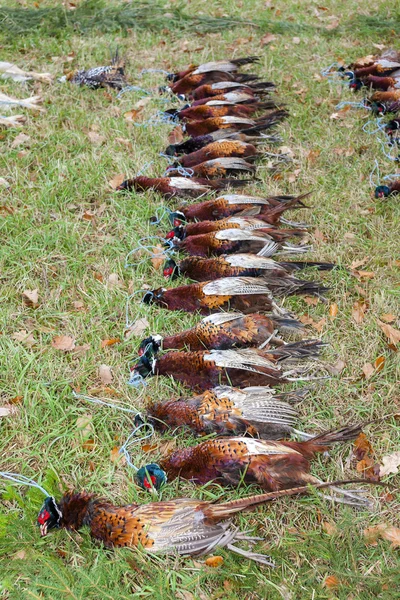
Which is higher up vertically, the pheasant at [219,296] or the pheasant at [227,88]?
the pheasant at [227,88]

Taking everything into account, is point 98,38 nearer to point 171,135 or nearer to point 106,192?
point 171,135

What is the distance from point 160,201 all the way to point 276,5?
16.2 ft

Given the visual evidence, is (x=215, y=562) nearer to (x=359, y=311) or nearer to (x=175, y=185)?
(x=359, y=311)

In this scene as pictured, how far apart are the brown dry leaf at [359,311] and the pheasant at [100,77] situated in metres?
3.71

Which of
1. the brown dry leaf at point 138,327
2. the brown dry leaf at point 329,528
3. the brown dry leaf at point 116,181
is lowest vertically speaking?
the brown dry leaf at point 329,528

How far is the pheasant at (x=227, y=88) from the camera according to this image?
515 cm

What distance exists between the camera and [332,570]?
6.37 ft

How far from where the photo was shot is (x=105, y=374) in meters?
2.82

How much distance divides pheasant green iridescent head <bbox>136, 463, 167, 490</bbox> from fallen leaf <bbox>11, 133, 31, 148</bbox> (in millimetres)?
3390

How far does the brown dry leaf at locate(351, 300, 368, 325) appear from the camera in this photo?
9.88 ft

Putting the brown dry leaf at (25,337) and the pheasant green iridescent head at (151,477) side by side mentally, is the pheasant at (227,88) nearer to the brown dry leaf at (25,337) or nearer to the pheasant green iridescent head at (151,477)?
the brown dry leaf at (25,337)

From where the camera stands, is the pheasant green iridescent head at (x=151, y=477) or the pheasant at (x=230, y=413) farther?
the pheasant at (x=230, y=413)

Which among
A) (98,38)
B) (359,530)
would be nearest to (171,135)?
(98,38)

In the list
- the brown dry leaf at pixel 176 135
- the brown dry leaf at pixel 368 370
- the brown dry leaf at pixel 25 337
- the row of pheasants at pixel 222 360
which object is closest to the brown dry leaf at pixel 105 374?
the row of pheasants at pixel 222 360
